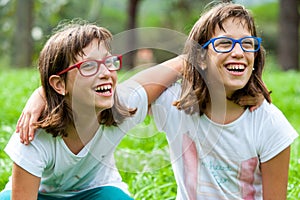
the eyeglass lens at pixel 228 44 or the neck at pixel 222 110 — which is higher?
the eyeglass lens at pixel 228 44

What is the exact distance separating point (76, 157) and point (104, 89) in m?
0.32

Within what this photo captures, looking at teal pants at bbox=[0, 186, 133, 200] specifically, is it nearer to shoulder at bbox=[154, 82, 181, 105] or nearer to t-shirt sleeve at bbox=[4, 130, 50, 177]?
t-shirt sleeve at bbox=[4, 130, 50, 177]

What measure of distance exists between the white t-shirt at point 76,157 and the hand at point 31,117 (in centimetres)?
4

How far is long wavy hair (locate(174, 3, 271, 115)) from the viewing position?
2.33m

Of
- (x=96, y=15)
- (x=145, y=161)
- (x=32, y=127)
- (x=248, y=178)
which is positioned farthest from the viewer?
(x=96, y=15)

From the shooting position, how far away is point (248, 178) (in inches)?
96.1

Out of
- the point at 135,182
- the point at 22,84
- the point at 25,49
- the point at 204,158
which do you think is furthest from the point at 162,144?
the point at 25,49

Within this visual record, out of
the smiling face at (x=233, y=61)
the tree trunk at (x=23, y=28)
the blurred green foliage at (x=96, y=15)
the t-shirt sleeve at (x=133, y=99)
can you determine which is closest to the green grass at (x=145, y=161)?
the t-shirt sleeve at (x=133, y=99)

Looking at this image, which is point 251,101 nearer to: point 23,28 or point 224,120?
point 224,120

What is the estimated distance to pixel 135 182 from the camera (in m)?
3.12

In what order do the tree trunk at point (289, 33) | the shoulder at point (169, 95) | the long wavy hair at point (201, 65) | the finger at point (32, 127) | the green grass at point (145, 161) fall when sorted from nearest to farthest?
the finger at point (32, 127) → the long wavy hair at point (201, 65) → the shoulder at point (169, 95) → the green grass at point (145, 161) → the tree trunk at point (289, 33)

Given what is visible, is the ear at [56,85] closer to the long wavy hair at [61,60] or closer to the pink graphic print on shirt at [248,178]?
the long wavy hair at [61,60]

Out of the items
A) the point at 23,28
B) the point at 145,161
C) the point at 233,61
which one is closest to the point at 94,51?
the point at 233,61

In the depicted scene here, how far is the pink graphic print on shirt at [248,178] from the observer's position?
2400mm
